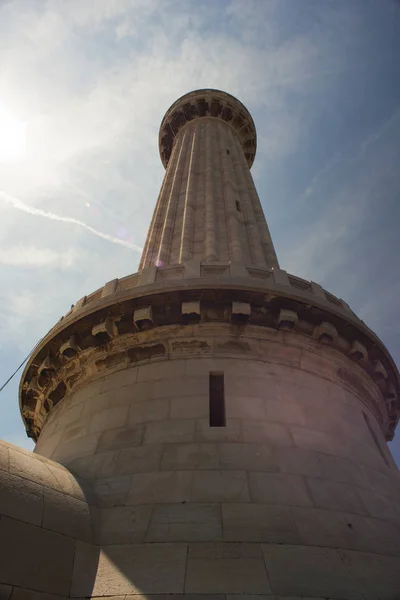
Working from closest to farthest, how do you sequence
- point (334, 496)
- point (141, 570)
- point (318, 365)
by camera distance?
1. point (141, 570)
2. point (334, 496)
3. point (318, 365)

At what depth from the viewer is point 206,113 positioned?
28141 mm

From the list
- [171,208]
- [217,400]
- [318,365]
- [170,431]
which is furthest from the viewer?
[171,208]

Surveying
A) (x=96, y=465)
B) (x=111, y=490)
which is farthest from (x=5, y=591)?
(x=96, y=465)

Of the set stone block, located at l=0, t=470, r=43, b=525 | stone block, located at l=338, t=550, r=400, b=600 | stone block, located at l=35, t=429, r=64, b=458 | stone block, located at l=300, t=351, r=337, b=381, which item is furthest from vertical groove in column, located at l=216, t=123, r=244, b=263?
stone block, located at l=0, t=470, r=43, b=525

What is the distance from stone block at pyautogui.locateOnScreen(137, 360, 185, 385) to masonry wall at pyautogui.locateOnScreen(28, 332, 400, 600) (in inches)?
1.2

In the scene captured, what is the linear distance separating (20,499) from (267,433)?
3953mm

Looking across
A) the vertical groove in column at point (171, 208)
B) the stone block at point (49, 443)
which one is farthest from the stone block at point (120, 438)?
the vertical groove in column at point (171, 208)

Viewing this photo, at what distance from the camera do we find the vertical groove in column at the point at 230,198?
1556 cm

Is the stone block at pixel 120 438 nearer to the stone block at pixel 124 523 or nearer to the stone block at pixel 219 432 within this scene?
the stone block at pixel 219 432

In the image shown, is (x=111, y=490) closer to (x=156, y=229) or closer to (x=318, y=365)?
(x=318, y=365)

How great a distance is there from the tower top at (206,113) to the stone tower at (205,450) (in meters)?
20.4

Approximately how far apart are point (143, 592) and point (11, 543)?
5.61ft

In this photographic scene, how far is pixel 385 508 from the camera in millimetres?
7309

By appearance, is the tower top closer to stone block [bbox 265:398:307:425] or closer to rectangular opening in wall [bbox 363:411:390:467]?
rectangular opening in wall [bbox 363:411:390:467]
